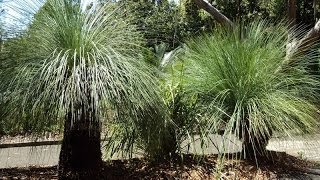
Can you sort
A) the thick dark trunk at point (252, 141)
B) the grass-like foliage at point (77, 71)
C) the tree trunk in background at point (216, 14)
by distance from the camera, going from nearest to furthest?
the grass-like foliage at point (77, 71) → the thick dark trunk at point (252, 141) → the tree trunk in background at point (216, 14)

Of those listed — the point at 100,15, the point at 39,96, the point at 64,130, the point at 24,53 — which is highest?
the point at 100,15

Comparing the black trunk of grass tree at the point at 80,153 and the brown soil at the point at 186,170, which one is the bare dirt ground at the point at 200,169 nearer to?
the brown soil at the point at 186,170

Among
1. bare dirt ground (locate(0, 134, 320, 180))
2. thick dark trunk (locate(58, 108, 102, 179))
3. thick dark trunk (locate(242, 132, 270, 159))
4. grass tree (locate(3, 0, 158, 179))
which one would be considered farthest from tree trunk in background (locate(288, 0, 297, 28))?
thick dark trunk (locate(58, 108, 102, 179))

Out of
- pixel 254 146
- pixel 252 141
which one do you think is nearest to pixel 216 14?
pixel 254 146

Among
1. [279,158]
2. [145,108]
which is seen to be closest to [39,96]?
[145,108]

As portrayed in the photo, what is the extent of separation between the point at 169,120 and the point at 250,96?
0.84 m

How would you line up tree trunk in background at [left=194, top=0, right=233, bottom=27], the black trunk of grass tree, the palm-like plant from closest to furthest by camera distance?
1. the black trunk of grass tree
2. the palm-like plant
3. tree trunk in background at [left=194, top=0, right=233, bottom=27]

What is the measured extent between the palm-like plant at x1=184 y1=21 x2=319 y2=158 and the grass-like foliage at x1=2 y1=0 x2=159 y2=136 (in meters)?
0.87

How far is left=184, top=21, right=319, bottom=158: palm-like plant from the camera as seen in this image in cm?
390

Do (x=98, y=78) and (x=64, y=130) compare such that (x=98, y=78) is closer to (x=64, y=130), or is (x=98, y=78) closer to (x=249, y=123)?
(x=64, y=130)

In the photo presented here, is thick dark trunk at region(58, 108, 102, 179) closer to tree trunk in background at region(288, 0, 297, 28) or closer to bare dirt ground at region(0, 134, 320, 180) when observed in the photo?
bare dirt ground at region(0, 134, 320, 180)

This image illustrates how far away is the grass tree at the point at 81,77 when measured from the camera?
3219 mm

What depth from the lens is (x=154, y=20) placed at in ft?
13.5

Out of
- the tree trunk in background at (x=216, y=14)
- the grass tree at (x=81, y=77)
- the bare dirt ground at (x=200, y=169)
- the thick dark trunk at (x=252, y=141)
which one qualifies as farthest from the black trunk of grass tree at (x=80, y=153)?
the tree trunk in background at (x=216, y=14)
